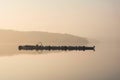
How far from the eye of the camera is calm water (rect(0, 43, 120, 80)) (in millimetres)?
1505

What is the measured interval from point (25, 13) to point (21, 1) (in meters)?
0.09

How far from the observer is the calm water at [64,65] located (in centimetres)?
150

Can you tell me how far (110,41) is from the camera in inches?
76.2

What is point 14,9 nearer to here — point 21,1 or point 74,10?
point 21,1

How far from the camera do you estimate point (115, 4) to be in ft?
6.48

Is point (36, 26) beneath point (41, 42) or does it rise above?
above

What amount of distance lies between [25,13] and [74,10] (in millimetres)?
408

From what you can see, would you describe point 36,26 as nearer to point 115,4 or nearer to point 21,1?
point 21,1

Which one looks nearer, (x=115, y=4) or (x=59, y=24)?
(x=59, y=24)

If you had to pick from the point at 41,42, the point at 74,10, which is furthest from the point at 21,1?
the point at 74,10

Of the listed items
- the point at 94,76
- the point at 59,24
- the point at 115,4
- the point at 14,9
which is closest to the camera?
the point at 14,9

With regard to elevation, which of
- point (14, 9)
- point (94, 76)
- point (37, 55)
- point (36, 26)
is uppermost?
point (14, 9)

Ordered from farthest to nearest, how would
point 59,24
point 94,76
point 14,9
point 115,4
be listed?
point 115,4
point 94,76
point 59,24
point 14,9

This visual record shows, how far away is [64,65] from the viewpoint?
1.70 metres
